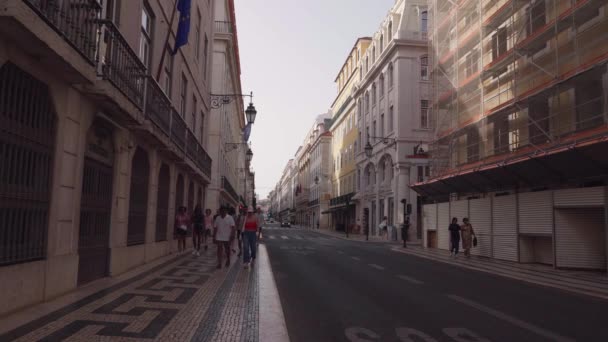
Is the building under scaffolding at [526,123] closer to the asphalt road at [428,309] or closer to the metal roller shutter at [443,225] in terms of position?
the metal roller shutter at [443,225]

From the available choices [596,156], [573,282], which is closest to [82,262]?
[573,282]

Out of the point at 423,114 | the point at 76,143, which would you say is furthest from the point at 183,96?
the point at 423,114

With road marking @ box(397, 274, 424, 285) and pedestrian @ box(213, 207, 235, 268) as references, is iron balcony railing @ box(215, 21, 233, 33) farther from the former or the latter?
road marking @ box(397, 274, 424, 285)

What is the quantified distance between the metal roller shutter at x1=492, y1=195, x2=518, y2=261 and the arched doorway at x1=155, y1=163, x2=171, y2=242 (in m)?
12.6

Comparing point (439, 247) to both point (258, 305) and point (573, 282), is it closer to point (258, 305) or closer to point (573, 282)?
point (573, 282)

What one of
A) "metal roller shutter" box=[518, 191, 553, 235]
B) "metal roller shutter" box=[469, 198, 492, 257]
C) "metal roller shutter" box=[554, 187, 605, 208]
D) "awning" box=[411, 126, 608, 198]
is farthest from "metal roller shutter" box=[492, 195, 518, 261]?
"metal roller shutter" box=[554, 187, 605, 208]

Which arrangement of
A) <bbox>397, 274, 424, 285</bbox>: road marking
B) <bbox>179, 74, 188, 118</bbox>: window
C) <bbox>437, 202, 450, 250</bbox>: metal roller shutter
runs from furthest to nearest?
1. <bbox>437, 202, 450, 250</bbox>: metal roller shutter
2. <bbox>179, 74, 188, 118</bbox>: window
3. <bbox>397, 274, 424, 285</bbox>: road marking

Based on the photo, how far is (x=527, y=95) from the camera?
1873cm

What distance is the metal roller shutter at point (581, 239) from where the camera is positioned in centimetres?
1565

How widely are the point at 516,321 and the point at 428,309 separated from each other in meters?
1.34

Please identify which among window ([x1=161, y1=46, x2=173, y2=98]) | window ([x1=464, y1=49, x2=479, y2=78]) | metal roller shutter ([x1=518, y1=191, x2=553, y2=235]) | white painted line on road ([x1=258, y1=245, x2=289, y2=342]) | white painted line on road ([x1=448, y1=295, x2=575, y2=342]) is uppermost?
window ([x1=464, y1=49, x2=479, y2=78])

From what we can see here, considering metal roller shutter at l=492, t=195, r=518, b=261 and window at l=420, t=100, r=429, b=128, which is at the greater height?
window at l=420, t=100, r=429, b=128

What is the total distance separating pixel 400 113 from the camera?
40156mm

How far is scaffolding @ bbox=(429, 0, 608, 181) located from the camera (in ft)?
53.5
